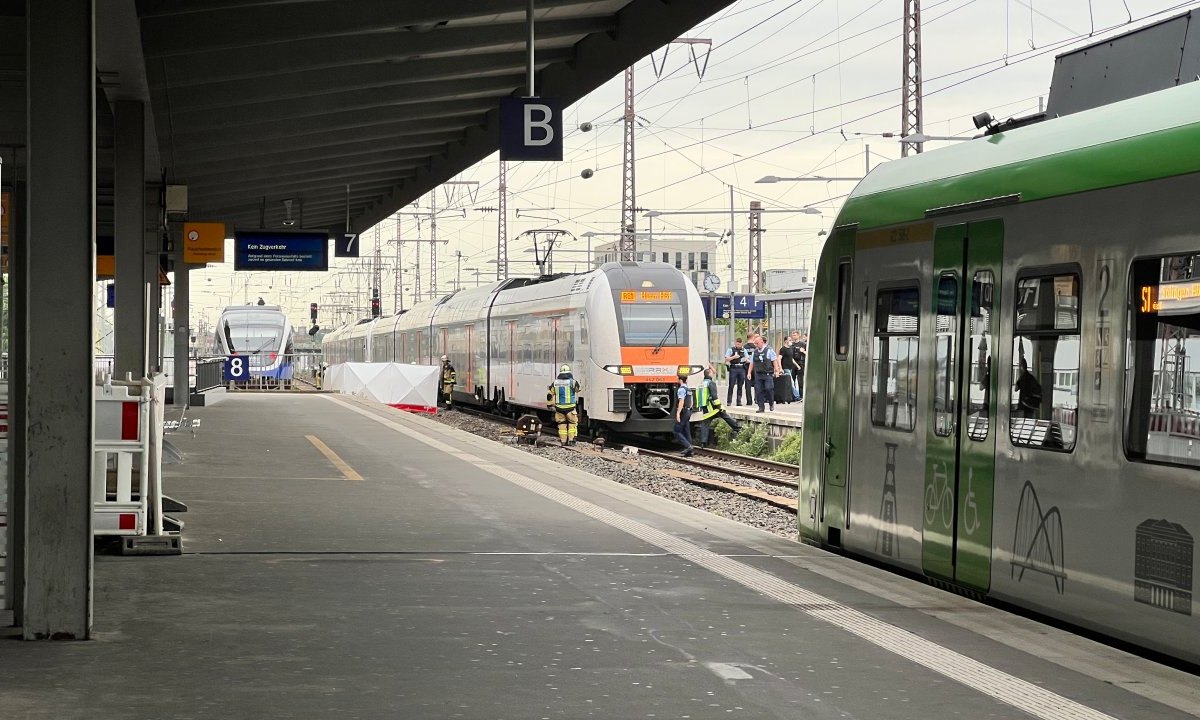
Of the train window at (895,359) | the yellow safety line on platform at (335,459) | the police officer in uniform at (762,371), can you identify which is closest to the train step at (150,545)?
the train window at (895,359)

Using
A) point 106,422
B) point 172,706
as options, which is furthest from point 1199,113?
point 106,422

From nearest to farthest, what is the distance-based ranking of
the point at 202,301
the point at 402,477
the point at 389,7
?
the point at 389,7
the point at 402,477
the point at 202,301

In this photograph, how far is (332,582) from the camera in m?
8.74

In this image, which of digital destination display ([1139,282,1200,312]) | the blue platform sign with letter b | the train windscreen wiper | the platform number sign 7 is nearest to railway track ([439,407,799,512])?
the train windscreen wiper

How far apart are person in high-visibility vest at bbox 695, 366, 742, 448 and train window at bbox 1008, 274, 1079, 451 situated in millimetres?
18668

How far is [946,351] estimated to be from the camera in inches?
360

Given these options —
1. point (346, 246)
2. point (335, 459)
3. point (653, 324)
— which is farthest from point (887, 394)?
point (346, 246)

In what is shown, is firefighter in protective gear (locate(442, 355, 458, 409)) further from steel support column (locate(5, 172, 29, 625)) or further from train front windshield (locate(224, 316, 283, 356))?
steel support column (locate(5, 172, 29, 625))

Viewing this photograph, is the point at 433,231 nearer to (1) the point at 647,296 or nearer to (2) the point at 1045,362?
(1) the point at 647,296

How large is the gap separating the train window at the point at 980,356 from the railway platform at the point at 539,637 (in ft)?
3.43

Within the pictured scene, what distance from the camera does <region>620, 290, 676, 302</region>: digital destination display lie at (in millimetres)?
26891

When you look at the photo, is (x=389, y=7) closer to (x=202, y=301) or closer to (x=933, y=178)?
(x=933, y=178)

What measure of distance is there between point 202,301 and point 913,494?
317ft

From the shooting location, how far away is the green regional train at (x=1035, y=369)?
22.8 feet
